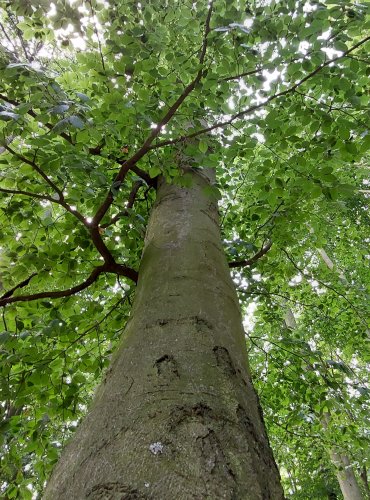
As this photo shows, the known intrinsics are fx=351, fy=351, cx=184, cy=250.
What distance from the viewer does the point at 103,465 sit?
27.0 inches

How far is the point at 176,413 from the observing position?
77 cm

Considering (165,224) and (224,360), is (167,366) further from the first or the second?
(165,224)

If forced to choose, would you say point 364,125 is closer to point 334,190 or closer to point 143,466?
point 334,190

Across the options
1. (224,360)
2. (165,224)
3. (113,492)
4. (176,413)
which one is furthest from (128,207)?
(113,492)

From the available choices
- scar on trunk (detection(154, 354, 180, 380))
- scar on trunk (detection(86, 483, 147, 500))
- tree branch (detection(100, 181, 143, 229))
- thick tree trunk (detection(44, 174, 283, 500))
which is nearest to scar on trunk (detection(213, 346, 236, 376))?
thick tree trunk (detection(44, 174, 283, 500))

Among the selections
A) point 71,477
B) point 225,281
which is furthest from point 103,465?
point 225,281

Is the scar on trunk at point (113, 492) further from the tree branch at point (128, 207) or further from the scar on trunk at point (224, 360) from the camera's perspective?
the tree branch at point (128, 207)

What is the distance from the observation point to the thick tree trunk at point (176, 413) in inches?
25.3

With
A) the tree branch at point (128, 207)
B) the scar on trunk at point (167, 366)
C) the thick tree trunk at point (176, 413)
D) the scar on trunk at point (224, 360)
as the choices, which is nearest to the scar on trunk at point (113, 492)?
the thick tree trunk at point (176, 413)

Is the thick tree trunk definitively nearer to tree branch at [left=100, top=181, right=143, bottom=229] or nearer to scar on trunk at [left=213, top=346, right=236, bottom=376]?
scar on trunk at [left=213, top=346, right=236, bottom=376]

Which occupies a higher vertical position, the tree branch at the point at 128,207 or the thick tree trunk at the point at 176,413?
the tree branch at the point at 128,207

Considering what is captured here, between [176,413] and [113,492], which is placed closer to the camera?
[113,492]

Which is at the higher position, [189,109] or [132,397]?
[189,109]

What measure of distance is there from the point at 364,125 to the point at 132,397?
1.63 metres
